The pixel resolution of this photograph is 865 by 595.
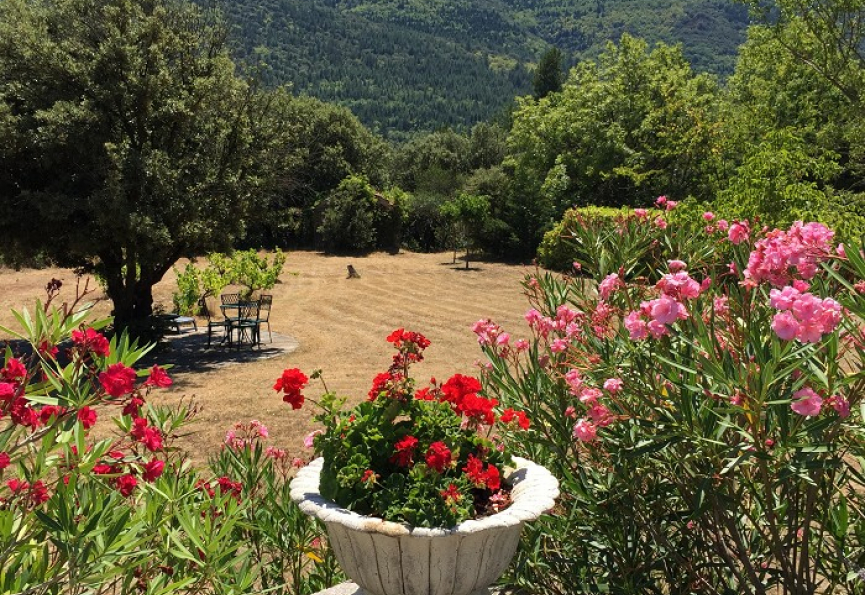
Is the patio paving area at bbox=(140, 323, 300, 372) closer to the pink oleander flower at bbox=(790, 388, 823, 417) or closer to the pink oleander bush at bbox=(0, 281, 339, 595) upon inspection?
the pink oleander bush at bbox=(0, 281, 339, 595)

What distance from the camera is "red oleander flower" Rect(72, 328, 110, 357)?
2.41 meters

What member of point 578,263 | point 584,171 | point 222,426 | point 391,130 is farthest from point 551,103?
point 391,130

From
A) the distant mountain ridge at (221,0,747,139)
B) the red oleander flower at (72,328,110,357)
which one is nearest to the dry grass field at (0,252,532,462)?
the red oleander flower at (72,328,110,357)

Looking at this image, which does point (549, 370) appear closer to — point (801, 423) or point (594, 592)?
point (594, 592)

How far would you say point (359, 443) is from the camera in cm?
285

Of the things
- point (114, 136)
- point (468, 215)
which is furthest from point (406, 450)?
point (468, 215)

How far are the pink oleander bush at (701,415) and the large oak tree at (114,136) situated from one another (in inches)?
357

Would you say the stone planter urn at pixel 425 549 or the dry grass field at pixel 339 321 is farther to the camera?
the dry grass field at pixel 339 321

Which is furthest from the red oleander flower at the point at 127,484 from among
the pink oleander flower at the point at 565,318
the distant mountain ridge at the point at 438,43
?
the distant mountain ridge at the point at 438,43

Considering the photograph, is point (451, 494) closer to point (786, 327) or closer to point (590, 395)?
point (590, 395)

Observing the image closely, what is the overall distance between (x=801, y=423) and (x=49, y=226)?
1160cm

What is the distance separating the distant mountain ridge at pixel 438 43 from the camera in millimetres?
116312

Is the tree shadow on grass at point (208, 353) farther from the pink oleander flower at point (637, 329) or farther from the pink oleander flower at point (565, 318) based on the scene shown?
the pink oleander flower at point (637, 329)

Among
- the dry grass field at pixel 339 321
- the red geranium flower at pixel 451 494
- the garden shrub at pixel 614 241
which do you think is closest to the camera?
the red geranium flower at pixel 451 494
